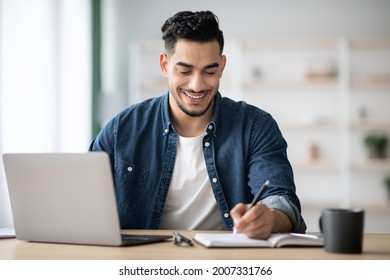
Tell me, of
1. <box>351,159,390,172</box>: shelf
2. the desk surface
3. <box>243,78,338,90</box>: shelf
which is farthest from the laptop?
<box>351,159,390,172</box>: shelf

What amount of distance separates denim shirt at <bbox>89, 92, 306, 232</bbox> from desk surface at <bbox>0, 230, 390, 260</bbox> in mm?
590

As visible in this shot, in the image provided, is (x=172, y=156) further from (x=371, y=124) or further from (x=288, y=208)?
(x=371, y=124)

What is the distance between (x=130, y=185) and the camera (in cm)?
214

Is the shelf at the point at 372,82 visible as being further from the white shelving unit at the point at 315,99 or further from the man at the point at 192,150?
the man at the point at 192,150

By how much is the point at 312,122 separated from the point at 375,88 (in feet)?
2.30

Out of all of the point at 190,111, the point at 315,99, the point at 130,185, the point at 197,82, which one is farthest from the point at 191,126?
the point at 315,99

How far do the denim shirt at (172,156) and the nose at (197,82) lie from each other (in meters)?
0.13

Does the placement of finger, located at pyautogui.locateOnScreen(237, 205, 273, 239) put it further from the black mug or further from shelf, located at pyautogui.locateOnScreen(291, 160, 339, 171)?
shelf, located at pyautogui.locateOnScreen(291, 160, 339, 171)

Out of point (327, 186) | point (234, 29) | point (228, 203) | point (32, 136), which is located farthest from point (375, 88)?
point (228, 203)

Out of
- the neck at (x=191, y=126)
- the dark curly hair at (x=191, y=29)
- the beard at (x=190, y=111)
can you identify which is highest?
the dark curly hair at (x=191, y=29)

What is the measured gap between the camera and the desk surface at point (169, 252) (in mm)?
1304

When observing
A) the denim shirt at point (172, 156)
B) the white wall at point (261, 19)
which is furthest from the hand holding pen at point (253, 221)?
the white wall at point (261, 19)

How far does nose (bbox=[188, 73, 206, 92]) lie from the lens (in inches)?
83.1

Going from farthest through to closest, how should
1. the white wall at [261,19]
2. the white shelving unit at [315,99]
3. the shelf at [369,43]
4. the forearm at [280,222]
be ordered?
the white wall at [261,19], the white shelving unit at [315,99], the shelf at [369,43], the forearm at [280,222]
